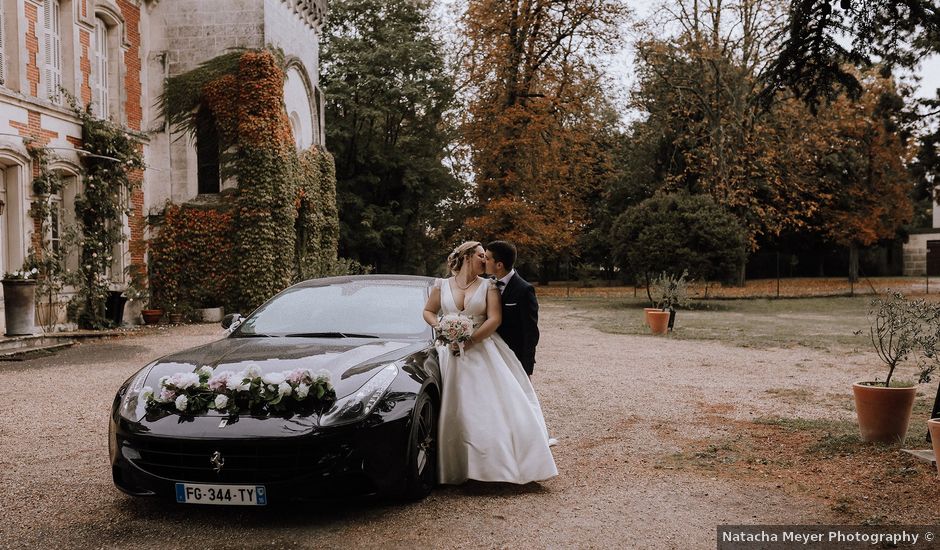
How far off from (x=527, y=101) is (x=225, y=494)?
29.6 m

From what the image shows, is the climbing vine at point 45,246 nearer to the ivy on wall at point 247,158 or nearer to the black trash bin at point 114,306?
the black trash bin at point 114,306

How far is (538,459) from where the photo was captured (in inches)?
207

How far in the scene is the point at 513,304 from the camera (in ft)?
19.2

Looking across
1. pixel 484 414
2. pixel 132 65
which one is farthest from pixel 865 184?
pixel 484 414

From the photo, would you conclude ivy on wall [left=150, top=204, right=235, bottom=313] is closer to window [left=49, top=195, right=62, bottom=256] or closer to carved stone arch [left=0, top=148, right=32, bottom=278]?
window [left=49, top=195, right=62, bottom=256]

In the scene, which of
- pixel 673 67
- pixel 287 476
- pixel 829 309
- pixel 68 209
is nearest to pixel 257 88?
pixel 68 209

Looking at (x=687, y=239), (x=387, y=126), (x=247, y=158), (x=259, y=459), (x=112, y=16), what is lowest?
(x=259, y=459)

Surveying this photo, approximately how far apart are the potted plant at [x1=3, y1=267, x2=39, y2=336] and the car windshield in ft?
29.7

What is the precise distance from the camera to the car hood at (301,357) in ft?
15.8

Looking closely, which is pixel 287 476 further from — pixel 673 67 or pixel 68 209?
pixel 673 67

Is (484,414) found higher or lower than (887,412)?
higher

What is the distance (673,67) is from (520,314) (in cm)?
3118

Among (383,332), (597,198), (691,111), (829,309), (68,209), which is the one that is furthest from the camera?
(597,198)

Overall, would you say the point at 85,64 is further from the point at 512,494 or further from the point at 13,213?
the point at 512,494
